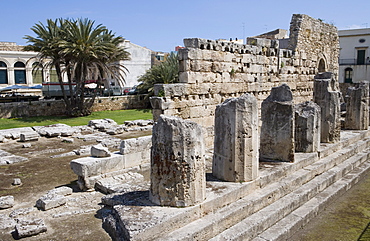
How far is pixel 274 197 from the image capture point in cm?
637

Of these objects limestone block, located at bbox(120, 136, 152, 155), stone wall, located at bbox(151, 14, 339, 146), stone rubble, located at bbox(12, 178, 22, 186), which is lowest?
stone rubble, located at bbox(12, 178, 22, 186)

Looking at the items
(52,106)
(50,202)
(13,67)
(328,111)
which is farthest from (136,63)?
(50,202)

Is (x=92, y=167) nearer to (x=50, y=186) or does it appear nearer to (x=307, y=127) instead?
(x=50, y=186)

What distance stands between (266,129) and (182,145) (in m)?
3.41

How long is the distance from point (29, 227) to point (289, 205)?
14.7 feet

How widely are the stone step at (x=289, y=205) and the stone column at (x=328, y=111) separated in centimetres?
87

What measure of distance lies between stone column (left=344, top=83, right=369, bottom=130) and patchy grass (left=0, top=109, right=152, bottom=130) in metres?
11.6

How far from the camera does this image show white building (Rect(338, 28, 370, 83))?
34906mm

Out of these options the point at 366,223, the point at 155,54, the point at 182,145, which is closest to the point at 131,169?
the point at 182,145

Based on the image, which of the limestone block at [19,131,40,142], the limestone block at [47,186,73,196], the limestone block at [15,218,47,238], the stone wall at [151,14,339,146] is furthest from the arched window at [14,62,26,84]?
the limestone block at [15,218,47,238]

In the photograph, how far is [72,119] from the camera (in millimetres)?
20375

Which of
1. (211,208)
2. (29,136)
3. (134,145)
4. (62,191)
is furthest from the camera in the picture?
(29,136)

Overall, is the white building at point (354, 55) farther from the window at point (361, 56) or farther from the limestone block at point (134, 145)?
the limestone block at point (134, 145)

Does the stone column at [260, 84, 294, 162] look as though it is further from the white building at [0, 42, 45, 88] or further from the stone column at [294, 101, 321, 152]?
the white building at [0, 42, 45, 88]
